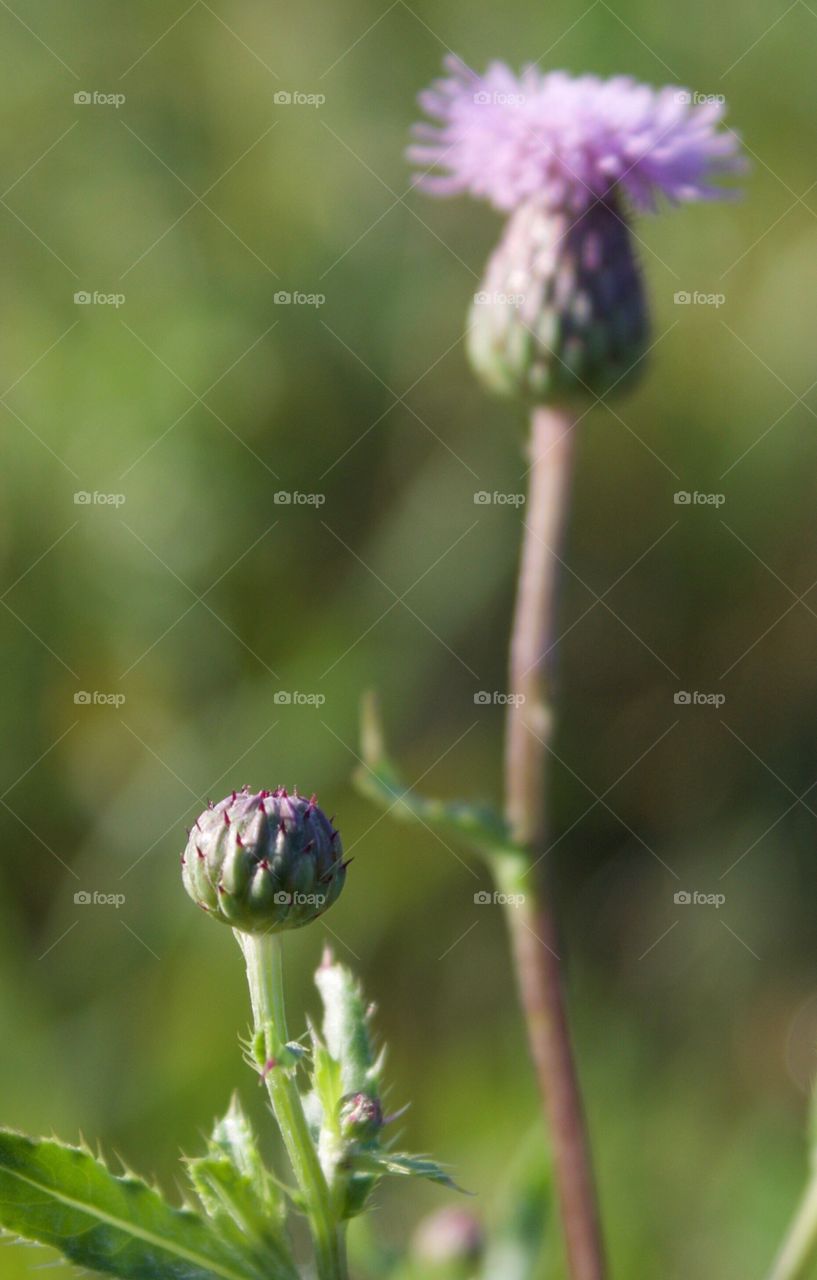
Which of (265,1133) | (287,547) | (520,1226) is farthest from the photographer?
(287,547)

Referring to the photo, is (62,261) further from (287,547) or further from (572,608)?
(572,608)

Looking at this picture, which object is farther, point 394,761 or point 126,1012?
point 394,761

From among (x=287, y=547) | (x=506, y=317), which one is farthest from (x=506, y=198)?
(x=287, y=547)
